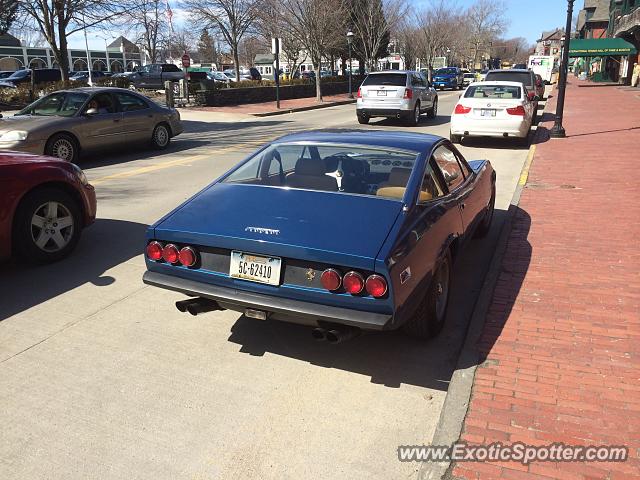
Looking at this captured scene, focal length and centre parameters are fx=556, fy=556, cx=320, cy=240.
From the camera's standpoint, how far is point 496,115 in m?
13.5

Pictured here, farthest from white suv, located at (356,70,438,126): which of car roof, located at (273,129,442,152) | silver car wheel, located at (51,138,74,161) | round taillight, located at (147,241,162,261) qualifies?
round taillight, located at (147,241,162,261)

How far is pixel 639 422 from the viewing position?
3076 millimetres

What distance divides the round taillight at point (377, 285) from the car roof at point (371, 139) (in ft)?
4.94

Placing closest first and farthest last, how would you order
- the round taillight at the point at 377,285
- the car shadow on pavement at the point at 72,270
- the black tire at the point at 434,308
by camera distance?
1. the round taillight at the point at 377,285
2. the black tire at the point at 434,308
3. the car shadow on pavement at the point at 72,270

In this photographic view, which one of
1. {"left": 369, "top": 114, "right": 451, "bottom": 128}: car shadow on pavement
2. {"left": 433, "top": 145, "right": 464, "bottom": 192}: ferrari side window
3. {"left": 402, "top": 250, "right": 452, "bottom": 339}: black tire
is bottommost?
{"left": 402, "top": 250, "right": 452, "bottom": 339}: black tire

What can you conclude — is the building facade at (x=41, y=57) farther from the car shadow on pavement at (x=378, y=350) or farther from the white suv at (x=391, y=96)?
the car shadow on pavement at (x=378, y=350)

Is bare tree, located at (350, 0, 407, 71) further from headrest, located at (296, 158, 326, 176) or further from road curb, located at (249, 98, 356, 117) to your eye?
headrest, located at (296, 158, 326, 176)

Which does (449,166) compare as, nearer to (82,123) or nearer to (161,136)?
(82,123)

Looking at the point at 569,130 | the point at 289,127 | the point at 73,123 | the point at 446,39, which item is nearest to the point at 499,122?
the point at 569,130

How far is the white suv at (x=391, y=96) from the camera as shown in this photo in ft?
60.8

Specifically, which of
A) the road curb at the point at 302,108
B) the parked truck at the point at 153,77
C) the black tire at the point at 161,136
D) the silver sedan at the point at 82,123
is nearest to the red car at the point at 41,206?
the silver sedan at the point at 82,123

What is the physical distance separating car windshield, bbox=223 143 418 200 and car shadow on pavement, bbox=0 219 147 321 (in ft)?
6.44

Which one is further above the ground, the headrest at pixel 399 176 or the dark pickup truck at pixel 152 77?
the dark pickup truck at pixel 152 77

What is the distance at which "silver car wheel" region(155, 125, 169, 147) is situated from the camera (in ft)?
44.8
